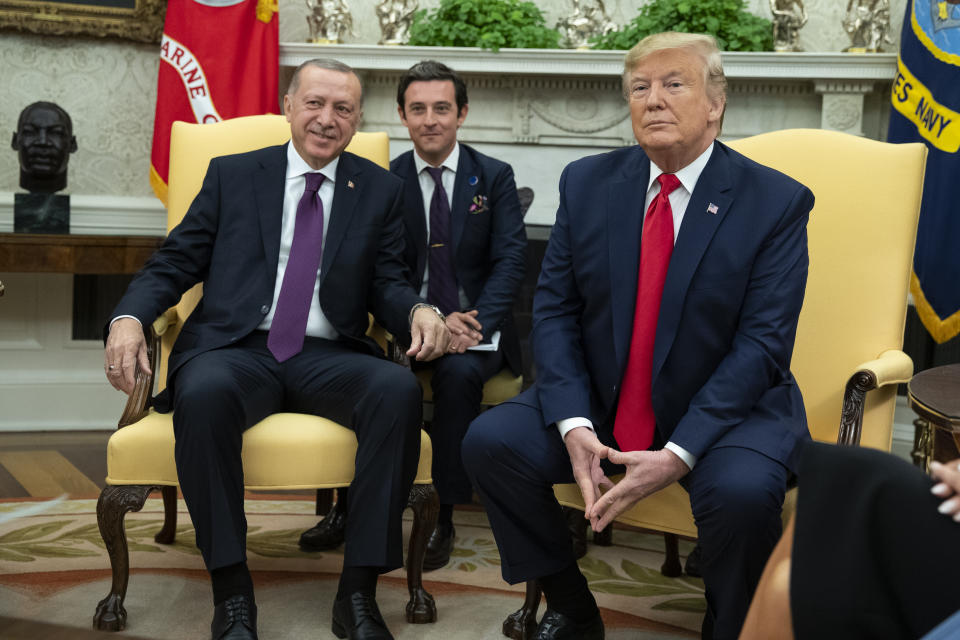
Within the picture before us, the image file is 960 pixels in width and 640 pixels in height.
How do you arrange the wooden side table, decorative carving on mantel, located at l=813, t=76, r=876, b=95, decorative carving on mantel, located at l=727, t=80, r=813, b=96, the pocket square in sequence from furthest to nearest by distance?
1. decorative carving on mantel, located at l=727, t=80, r=813, b=96
2. decorative carving on mantel, located at l=813, t=76, r=876, b=95
3. the pocket square
4. the wooden side table

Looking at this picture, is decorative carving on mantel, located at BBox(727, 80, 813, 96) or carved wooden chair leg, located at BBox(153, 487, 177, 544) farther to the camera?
decorative carving on mantel, located at BBox(727, 80, 813, 96)

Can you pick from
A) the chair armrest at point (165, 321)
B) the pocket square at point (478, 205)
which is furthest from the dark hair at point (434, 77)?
the chair armrest at point (165, 321)

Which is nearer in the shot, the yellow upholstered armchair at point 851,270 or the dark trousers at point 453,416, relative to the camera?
the yellow upholstered armchair at point 851,270

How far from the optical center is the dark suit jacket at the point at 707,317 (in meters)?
1.96

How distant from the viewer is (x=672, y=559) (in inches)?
106

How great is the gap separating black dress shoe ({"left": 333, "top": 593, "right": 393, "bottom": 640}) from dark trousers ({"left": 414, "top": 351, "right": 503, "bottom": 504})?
63 centimetres

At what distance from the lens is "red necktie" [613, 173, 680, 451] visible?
2059 millimetres

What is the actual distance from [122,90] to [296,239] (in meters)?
2.23

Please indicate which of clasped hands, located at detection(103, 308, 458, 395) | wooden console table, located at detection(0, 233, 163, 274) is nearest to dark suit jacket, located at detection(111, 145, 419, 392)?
clasped hands, located at detection(103, 308, 458, 395)

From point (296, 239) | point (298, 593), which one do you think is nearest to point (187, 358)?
point (296, 239)

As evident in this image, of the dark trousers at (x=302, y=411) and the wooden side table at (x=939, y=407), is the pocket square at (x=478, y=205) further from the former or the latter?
the wooden side table at (x=939, y=407)

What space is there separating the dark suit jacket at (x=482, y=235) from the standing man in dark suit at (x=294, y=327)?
1.05 ft

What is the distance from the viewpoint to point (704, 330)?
202 cm

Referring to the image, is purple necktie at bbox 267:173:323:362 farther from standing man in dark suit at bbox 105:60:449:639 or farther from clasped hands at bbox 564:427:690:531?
clasped hands at bbox 564:427:690:531
